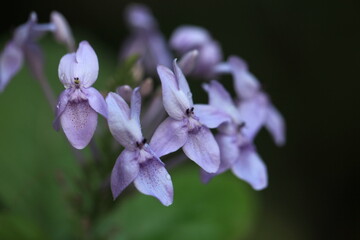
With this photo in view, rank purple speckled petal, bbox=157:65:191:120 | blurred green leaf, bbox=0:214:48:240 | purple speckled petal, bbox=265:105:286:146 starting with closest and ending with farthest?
purple speckled petal, bbox=157:65:191:120 < blurred green leaf, bbox=0:214:48:240 < purple speckled petal, bbox=265:105:286:146

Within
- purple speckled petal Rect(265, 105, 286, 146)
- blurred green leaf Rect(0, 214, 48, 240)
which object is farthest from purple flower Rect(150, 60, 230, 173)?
blurred green leaf Rect(0, 214, 48, 240)

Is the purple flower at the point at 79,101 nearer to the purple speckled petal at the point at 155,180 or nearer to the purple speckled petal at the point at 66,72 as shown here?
the purple speckled petal at the point at 66,72

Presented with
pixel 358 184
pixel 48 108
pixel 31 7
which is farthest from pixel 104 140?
pixel 358 184

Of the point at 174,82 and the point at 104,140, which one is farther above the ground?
the point at 174,82

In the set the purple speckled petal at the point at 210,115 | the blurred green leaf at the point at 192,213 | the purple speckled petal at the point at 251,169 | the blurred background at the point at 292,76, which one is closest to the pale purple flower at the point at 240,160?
the purple speckled petal at the point at 251,169

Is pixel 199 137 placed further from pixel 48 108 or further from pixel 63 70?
pixel 48 108

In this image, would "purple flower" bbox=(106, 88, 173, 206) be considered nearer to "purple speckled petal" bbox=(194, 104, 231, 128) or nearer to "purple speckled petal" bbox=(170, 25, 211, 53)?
"purple speckled petal" bbox=(194, 104, 231, 128)

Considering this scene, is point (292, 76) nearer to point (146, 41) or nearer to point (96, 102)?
point (146, 41)
